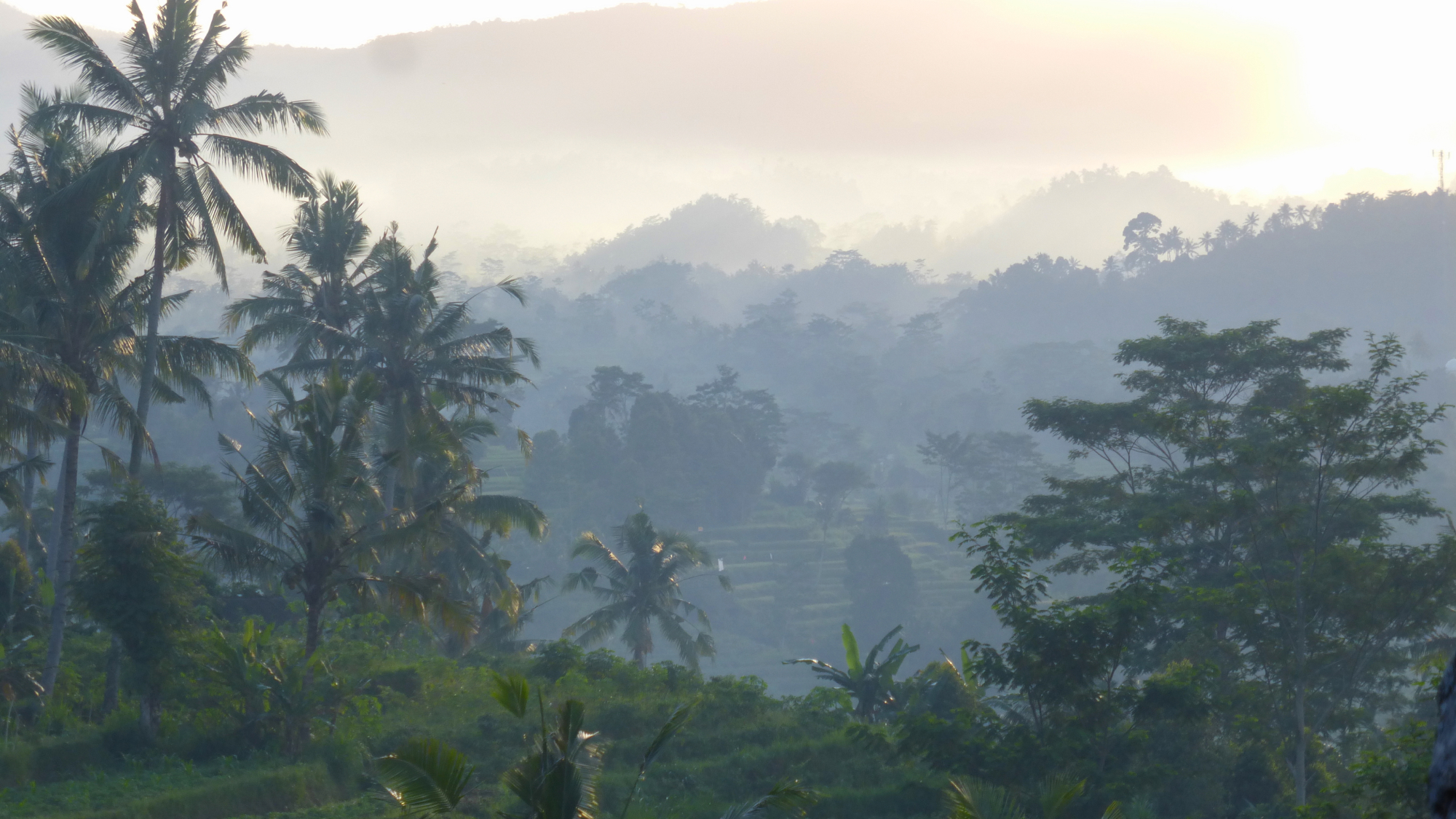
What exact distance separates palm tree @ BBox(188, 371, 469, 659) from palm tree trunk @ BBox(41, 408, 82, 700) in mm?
2304

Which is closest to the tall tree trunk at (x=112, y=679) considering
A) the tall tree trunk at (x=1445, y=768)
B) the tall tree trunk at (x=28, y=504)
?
the tall tree trunk at (x=28, y=504)

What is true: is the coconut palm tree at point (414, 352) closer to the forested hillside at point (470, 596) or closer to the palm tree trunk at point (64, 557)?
the forested hillside at point (470, 596)

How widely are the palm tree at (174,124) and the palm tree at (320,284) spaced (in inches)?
241

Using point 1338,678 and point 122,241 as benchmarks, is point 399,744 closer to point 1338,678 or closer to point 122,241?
point 122,241

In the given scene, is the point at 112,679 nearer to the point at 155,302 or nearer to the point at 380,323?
the point at 155,302

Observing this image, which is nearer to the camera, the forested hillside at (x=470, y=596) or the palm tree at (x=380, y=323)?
the forested hillside at (x=470, y=596)

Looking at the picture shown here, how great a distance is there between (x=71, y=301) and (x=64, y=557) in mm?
4099

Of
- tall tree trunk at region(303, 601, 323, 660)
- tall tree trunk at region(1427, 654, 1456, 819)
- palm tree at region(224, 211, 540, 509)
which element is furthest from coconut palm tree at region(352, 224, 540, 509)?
tall tree trunk at region(1427, 654, 1456, 819)

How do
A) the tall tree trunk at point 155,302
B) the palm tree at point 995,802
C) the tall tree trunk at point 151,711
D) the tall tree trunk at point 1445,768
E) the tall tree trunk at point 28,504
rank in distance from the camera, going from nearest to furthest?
1. the tall tree trunk at point 1445,768
2. the palm tree at point 995,802
3. the tall tree trunk at point 151,711
4. the tall tree trunk at point 155,302
5. the tall tree trunk at point 28,504

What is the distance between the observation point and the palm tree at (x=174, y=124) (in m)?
17.1

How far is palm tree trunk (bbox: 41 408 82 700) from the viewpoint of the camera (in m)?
16.5

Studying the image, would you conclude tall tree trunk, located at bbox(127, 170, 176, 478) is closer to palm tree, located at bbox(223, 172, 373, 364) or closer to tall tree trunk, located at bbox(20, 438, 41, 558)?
tall tree trunk, located at bbox(20, 438, 41, 558)

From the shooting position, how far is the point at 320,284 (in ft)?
85.0

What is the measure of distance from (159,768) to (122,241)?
339 inches
